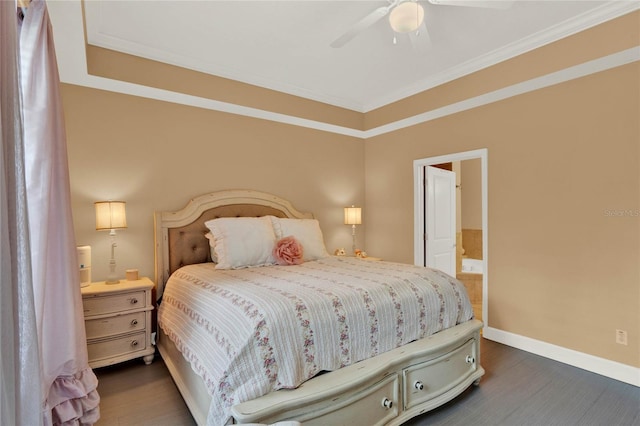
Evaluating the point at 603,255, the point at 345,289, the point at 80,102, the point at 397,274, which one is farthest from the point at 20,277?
the point at 603,255

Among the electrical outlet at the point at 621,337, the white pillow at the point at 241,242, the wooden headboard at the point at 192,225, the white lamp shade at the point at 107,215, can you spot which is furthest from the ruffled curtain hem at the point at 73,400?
the electrical outlet at the point at 621,337

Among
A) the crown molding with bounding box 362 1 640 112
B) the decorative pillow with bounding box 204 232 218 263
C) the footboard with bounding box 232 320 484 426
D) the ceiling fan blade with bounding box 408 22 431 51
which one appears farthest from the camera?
the decorative pillow with bounding box 204 232 218 263

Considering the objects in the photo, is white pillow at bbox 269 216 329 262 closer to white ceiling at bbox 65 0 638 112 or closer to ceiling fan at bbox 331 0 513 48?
white ceiling at bbox 65 0 638 112

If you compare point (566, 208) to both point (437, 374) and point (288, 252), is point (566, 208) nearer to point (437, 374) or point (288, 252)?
point (437, 374)

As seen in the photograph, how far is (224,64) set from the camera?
330 cm

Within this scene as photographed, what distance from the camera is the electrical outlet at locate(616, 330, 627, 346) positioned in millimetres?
2543

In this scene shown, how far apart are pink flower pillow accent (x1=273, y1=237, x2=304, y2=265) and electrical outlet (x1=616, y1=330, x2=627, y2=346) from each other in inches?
103

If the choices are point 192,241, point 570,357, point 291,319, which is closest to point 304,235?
point 192,241

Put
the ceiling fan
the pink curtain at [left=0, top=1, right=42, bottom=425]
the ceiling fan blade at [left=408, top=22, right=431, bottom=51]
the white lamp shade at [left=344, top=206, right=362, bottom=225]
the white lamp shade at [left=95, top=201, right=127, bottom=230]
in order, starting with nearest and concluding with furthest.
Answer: the pink curtain at [left=0, top=1, right=42, bottom=425], the ceiling fan, the ceiling fan blade at [left=408, top=22, right=431, bottom=51], the white lamp shade at [left=95, top=201, right=127, bottom=230], the white lamp shade at [left=344, top=206, right=362, bottom=225]

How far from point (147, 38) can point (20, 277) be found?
2.79 metres

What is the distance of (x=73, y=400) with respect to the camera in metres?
1.31

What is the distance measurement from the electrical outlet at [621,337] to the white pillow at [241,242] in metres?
2.86

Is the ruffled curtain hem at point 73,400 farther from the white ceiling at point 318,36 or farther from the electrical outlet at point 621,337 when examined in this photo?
the electrical outlet at point 621,337

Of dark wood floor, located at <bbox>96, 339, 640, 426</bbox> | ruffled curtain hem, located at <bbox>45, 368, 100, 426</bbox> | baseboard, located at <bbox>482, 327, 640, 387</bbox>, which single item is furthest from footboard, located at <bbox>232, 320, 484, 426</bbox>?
baseboard, located at <bbox>482, 327, 640, 387</bbox>
